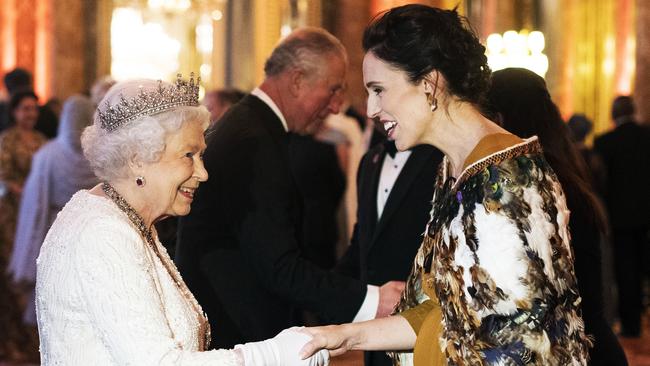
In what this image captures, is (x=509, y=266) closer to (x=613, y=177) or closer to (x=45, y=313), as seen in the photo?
(x=45, y=313)

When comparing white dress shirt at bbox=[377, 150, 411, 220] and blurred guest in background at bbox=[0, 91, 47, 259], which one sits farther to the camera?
blurred guest in background at bbox=[0, 91, 47, 259]

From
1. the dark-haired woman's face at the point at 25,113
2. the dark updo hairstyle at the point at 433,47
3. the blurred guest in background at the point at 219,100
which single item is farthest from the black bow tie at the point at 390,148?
the dark-haired woman's face at the point at 25,113

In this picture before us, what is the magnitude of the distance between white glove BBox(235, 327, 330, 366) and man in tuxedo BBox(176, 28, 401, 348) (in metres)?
1.08

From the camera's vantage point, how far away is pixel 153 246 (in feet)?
9.29

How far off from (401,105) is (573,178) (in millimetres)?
1063

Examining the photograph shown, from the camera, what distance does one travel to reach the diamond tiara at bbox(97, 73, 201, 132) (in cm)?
270

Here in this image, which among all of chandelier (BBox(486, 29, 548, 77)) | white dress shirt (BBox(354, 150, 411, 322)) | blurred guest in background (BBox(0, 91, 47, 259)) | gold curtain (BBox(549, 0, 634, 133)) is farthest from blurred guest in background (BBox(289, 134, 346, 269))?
chandelier (BBox(486, 29, 548, 77))

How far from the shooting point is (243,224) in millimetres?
3811

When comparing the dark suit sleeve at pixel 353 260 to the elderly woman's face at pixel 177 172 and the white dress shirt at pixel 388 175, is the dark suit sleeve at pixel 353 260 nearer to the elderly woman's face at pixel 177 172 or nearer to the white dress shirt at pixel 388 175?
the white dress shirt at pixel 388 175

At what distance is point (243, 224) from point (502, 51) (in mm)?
13763

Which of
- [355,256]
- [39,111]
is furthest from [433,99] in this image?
[39,111]

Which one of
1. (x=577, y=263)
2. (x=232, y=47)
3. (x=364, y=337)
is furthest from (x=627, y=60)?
(x=364, y=337)

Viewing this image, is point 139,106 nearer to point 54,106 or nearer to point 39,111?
point 39,111

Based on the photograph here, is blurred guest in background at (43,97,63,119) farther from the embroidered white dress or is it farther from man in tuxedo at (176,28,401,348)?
the embroidered white dress
